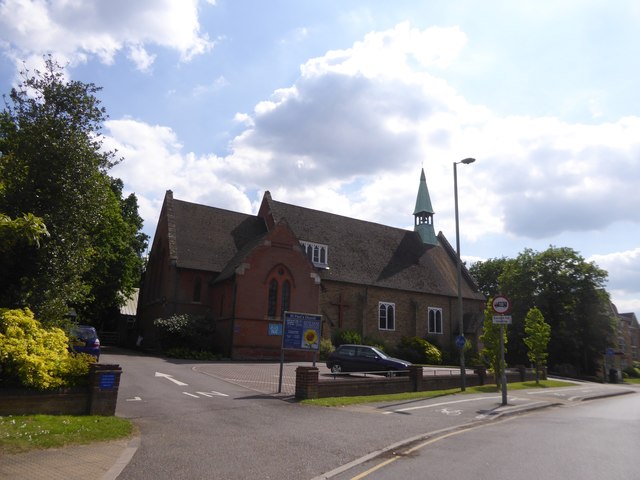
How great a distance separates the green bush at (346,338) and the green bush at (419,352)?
3.99 metres

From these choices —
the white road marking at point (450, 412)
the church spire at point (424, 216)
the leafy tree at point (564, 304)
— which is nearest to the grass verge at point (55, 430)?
the white road marking at point (450, 412)

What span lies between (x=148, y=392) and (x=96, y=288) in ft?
95.5

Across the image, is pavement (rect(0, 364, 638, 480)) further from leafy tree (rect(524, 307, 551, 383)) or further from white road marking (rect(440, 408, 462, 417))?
leafy tree (rect(524, 307, 551, 383))

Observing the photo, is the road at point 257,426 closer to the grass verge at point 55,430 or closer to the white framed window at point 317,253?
the grass verge at point 55,430

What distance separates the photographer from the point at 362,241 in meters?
45.7

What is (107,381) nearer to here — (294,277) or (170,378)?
(170,378)

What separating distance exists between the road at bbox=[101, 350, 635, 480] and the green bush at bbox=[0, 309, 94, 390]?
1.61 meters

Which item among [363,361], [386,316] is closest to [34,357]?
[363,361]

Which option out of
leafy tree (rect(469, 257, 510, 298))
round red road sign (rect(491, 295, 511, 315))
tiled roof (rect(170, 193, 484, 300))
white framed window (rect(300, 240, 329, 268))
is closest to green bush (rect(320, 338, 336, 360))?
tiled roof (rect(170, 193, 484, 300))

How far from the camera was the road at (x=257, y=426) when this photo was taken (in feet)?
25.0

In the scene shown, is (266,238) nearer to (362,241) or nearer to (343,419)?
(362,241)

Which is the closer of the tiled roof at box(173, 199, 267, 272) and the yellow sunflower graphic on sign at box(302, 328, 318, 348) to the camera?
the yellow sunflower graphic on sign at box(302, 328, 318, 348)

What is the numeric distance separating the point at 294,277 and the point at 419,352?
13166mm

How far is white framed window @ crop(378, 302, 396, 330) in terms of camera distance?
137 feet
